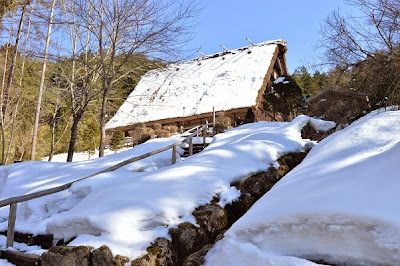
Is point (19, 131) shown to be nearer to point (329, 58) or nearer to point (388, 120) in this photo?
point (329, 58)

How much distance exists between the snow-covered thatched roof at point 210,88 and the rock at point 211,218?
44.6 ft

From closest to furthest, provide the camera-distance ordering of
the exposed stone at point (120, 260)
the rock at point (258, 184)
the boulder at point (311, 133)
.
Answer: the exposed stone at point (120, 260) < the rock at point (258, 184) < the boulder at point (311, 133)

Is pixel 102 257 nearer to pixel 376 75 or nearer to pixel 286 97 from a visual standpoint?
pixel 286 97

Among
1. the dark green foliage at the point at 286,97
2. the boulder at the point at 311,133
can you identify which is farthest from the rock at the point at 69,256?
the dark green foliage at the point at 286,97

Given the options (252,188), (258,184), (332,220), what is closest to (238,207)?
(252,188)

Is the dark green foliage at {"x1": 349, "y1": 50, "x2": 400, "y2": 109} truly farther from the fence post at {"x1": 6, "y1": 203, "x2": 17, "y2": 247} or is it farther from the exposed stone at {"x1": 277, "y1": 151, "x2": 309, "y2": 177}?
the fence post at {"x1": 6, "y1": 203, "x2": 17, "y2": 247}

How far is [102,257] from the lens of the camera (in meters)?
3.36

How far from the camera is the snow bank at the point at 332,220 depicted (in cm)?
231

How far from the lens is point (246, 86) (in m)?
19.5

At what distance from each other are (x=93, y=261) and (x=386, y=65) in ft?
42.6

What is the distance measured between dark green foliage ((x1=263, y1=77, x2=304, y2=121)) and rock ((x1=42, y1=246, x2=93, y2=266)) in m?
12.1

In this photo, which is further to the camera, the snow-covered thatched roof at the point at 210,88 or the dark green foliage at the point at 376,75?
the snow-covered thatched roof at the point at 210,88

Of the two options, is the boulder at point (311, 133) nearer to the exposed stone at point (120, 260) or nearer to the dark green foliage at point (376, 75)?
the dark green foliage at point (376, 75)

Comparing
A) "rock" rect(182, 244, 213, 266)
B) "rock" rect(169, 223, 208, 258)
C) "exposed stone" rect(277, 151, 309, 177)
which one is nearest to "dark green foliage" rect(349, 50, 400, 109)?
"exposed stone" rect(277, 151, 309, 177)
